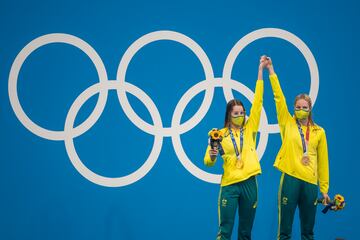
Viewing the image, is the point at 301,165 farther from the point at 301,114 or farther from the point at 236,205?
the point at 236,205

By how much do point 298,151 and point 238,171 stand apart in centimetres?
70

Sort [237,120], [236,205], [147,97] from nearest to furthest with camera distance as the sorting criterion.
A: 1. [236,205]
2. [237,120]
3. [147,97]

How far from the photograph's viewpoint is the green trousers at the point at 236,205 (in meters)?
5.05

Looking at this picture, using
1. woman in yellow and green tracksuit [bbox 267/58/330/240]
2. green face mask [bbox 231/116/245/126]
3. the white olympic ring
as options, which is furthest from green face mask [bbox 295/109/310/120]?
the white olympic ring

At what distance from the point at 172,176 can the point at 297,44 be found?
231 cm

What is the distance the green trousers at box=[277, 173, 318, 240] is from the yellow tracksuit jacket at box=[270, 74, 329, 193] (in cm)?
7

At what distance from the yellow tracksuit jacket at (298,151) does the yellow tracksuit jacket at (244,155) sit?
288mm

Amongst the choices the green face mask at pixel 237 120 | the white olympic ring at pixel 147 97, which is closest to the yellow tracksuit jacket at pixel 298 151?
the green face mask at pixel 237 120

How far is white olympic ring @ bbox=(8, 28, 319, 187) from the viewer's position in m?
6.47

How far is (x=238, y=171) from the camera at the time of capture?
509cm

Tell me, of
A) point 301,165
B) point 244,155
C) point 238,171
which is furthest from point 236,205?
point 301,165

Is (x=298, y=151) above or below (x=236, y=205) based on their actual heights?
above

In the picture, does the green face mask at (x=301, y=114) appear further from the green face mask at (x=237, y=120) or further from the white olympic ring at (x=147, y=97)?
the white olympic ring at (x=147, y=97)

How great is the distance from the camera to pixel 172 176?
6512 millimetres
